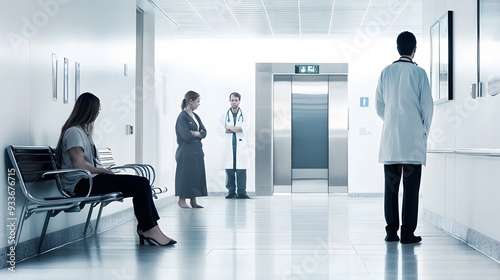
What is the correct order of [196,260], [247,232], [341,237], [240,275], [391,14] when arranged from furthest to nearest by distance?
1. [391,14]
2. [247,232]
3. [341,237]
4. [196,260]
5. [240,275]

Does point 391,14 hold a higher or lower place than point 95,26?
higher

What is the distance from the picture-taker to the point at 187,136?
965cm

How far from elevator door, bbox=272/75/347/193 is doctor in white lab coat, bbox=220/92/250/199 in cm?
99

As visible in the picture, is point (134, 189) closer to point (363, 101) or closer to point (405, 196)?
point (405, 196)

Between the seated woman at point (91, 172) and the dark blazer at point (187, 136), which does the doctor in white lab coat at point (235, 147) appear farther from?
the seated woman at point (91, 172)

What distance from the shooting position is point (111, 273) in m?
4.30

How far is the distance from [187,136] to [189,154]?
10.3 inches

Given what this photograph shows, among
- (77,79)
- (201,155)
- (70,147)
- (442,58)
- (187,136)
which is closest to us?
(70,147)

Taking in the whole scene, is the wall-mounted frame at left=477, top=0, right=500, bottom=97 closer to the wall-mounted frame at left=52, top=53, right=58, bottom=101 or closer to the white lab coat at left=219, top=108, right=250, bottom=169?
the wall-mounted frame at left=52, top=53, right=58, bottom=101

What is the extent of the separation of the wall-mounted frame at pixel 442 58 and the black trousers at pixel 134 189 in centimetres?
289

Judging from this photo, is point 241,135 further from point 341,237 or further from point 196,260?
point 196,260

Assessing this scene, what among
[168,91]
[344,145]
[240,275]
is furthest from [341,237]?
[344,145]

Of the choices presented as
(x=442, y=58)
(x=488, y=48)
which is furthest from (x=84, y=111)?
(x=442, y=58)

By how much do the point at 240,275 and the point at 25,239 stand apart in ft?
5.82
